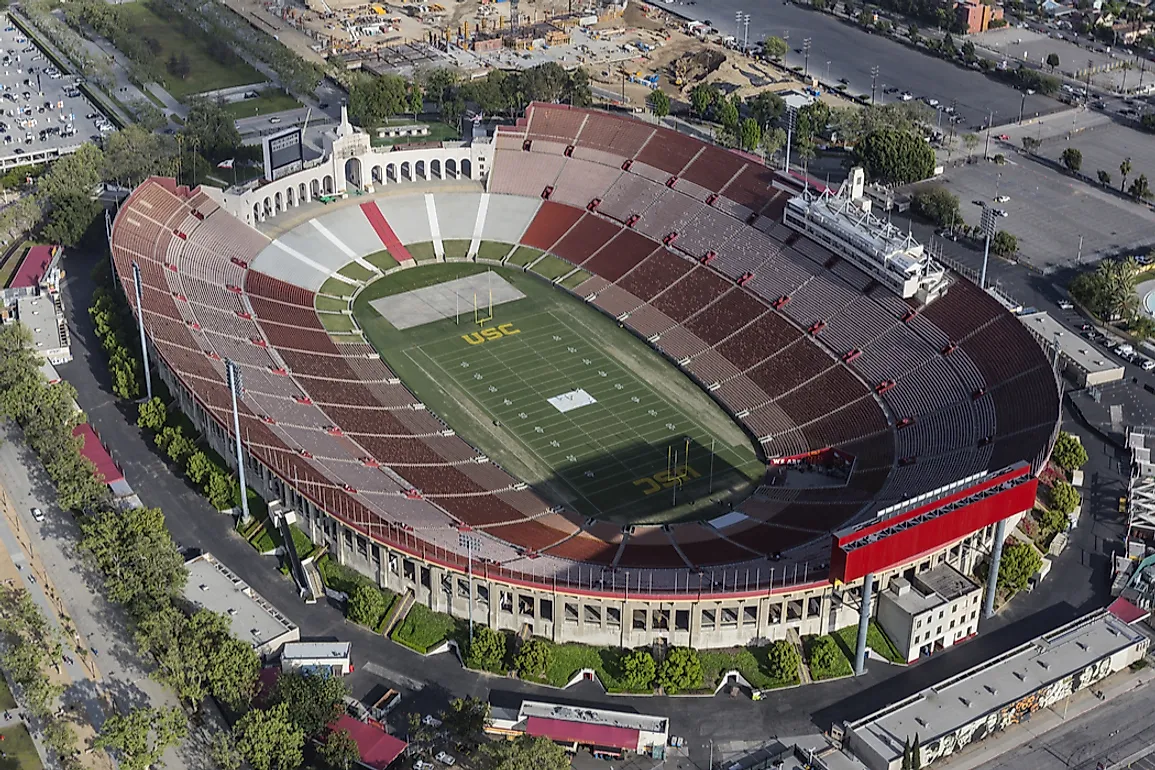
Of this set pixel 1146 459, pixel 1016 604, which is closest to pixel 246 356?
pixel 1016 604

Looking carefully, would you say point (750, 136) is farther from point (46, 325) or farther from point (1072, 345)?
point (46, 325)

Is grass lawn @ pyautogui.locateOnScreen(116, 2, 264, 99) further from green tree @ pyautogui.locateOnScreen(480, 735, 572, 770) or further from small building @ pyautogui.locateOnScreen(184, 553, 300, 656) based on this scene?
green tree @ pyautogui.locateOnScreen(480, 735, 572, 770)

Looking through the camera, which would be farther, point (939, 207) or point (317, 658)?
point (939, 207)

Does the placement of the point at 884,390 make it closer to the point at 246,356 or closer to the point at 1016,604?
the point at 1016,604

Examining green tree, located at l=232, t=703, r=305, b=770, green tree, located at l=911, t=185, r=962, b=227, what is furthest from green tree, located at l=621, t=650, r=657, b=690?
green tree, located at l=911, t=185, r=962, b=227

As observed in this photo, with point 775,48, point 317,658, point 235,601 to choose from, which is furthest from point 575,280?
point 775,48

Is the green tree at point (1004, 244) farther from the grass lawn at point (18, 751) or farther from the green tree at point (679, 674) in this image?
the grass lawn at point (18, 751)
